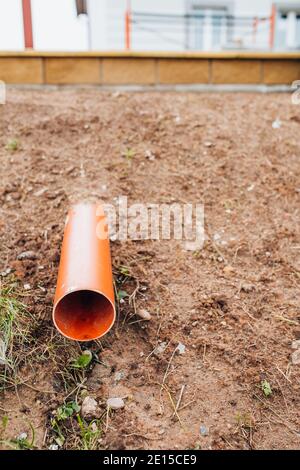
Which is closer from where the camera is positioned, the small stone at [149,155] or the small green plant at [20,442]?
the small green plant at [20,442]

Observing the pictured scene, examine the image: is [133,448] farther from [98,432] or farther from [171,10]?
[171,10]

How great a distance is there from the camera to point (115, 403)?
1912mm

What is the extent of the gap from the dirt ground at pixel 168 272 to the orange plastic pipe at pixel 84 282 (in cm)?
14

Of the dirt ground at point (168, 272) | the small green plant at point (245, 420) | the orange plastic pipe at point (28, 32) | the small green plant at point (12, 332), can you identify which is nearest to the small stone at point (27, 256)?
the dirt ground at point (168, 272)

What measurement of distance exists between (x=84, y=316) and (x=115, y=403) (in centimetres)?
42

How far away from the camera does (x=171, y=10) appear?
920cm

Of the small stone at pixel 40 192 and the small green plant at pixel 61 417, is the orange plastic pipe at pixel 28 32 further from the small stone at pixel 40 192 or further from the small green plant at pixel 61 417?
the small green plant at pixel 61 417

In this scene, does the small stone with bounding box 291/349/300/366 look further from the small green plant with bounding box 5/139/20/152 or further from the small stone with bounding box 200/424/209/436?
the small green plant with bounding box 5/139/20/152

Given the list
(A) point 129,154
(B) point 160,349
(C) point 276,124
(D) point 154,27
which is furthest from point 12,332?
(D) point 154,27

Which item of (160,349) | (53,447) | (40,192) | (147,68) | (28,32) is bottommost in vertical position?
(53,447)

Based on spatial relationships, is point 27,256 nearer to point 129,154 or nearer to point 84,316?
point 84,316

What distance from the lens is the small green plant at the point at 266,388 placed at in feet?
6.44

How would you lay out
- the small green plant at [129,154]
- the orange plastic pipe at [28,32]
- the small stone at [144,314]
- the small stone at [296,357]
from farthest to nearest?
the orange plastic pipe at [28,32] → the small green plant at [129,154] → the small stone at [144,314] → the small stone at [296,357]
